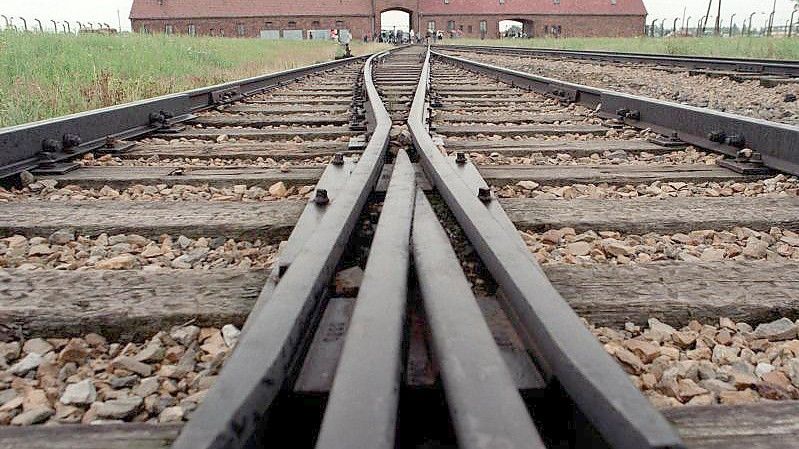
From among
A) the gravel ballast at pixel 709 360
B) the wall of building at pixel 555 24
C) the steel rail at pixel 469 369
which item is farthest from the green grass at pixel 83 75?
the wall of building at pixel 555 24

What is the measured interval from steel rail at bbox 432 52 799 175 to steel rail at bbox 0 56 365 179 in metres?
3.26

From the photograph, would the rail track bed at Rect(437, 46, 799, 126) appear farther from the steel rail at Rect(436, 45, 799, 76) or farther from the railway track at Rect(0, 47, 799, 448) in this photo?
the railway track at Rect(0, 47, 799, 448)

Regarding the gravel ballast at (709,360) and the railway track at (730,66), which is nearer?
the gravel ballast at (709,360)

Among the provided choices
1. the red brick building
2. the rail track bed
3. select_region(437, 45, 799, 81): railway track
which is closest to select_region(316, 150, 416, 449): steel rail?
the rail track bed

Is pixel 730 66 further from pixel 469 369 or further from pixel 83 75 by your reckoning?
pixel 469 369

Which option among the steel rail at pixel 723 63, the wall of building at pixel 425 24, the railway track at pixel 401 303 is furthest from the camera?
the wall of building at pixel 425 24

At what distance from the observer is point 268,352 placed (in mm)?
889

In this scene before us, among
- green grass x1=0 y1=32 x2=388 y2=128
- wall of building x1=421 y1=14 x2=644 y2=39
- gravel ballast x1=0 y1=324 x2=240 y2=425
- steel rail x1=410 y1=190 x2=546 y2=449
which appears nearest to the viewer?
steel rail x1=410 y1=190 x2=546 y2=449

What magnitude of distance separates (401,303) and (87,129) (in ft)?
9.74

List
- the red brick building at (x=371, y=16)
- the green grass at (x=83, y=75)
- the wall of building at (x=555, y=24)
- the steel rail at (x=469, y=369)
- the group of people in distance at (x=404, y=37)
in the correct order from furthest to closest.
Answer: the wall of building at (x=555, y=24)
the red brick building at (x=371, y=16)
the group of people in distance at (x=404, y=37)
the green grass at (x=83, y=75)
the steel rail at (x=469, y=369)

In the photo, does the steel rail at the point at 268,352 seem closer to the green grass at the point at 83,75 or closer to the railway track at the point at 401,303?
the railway track at the point at 401,303

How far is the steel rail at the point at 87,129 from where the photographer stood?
2730mm

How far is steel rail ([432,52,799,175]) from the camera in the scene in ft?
9.02

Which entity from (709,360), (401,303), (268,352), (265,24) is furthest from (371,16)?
(268,352)
